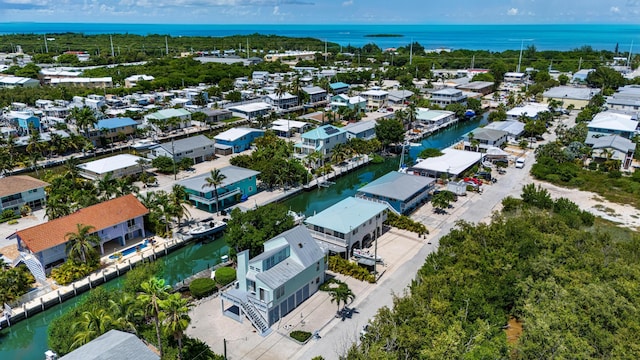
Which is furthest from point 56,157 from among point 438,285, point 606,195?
point 606,195

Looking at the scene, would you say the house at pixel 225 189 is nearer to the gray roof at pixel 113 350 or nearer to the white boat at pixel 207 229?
the white boat at pixel 207 229

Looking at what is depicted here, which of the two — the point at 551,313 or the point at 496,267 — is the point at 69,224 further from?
the point at 551,313

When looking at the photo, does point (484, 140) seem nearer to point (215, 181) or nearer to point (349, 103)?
point (349, 103)

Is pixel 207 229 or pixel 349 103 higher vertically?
pixel 349 103

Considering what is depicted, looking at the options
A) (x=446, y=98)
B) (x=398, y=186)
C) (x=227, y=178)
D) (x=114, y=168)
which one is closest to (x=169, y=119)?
(x=114, y=168)

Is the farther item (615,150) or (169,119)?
(169,119)

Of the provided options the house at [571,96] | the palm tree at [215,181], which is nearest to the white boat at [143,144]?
the palm tree at [215,181]

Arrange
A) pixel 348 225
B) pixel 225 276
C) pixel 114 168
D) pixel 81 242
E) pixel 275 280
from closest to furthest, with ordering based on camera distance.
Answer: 1. pixel 275 280
2. pixel 225 276
3. pixel 81 242
4. pixel 348 225
5. pixel 114 168
